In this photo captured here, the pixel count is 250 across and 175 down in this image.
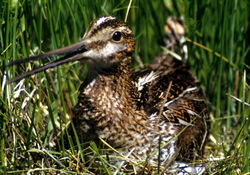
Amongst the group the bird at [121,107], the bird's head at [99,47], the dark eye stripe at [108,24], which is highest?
the dark eye stripe at [108,24]

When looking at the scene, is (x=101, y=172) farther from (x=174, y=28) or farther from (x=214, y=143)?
(x=174, y=28)

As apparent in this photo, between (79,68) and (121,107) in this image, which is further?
(79,68)

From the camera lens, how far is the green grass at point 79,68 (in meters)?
A: 3.50

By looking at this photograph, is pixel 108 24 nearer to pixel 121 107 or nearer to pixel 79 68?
pixel 121 107

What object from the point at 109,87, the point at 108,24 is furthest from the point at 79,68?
the point at 108,24

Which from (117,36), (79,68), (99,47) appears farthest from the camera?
(79,68)

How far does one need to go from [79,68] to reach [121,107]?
79 cm

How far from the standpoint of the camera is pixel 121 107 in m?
3.52

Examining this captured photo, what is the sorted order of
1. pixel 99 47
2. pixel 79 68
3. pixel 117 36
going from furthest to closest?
pixel 79 68 → pixel 117 36 → pixel 99 47

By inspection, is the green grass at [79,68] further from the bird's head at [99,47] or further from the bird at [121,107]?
the bird's head at [99,47]

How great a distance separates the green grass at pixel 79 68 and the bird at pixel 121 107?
0.64 ft

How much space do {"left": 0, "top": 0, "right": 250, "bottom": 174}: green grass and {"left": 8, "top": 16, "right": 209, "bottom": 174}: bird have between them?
20cm

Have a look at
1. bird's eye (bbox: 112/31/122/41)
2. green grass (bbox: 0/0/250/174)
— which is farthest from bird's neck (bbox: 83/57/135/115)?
green grass (bbox: 0/0/250/174)

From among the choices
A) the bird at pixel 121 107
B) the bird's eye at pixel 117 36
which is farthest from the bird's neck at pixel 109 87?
the bird's eye at pixel 117 36
